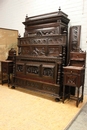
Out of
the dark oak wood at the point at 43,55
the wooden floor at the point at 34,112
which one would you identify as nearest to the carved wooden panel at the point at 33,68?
the dark oak wood at the point at 43,55

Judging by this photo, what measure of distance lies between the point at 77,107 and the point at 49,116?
72 cm

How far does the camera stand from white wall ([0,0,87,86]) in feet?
10.5

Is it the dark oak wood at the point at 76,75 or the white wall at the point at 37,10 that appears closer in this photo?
the dark oak wood at the point at 76,75

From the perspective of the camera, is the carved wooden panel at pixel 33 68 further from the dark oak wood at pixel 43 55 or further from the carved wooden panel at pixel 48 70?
the carved wooden panel at pixel 48 70

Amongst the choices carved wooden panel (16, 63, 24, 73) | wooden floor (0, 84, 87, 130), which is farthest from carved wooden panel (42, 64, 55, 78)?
carved wooden panel (16, 63, 24, 73)

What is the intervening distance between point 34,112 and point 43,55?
1504 millimetres

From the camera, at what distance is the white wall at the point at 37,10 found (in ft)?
10.5

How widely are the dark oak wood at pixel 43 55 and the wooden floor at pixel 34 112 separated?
0.95 feet

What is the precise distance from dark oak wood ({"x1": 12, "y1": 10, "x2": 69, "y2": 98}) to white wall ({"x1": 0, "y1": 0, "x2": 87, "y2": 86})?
310 mm

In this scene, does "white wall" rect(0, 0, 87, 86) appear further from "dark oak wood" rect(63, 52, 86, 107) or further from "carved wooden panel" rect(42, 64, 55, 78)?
"carved wooden panel" rect(42, 64, 55, 78)

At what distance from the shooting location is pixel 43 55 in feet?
A: 10.6

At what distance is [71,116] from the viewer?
7.08 feet

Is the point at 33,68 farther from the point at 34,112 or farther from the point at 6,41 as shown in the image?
the point at 6,41

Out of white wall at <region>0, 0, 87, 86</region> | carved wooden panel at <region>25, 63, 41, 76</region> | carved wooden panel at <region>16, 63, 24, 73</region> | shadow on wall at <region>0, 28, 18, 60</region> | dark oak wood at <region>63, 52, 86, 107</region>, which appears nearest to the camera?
dark oak wood at <region>63, 52, 86, 107</region>
